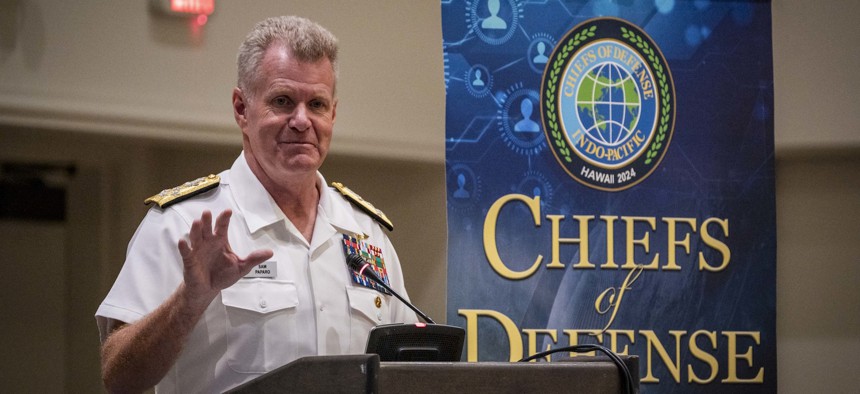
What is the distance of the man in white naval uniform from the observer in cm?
178

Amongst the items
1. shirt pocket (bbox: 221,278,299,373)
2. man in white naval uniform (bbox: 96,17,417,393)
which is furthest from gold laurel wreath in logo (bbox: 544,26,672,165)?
shirt pocket (bbox: 221,278,299,373)

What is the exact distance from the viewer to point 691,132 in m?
3.04

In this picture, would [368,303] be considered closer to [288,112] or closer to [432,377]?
[288,112]

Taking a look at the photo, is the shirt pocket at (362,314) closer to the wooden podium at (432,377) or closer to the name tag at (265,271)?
the name tag at (265,271)

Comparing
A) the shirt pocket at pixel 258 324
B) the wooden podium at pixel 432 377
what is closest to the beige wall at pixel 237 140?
the shirt pocket at pixel 258 324

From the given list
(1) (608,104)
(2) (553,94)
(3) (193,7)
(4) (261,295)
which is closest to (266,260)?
(4) (261,295)

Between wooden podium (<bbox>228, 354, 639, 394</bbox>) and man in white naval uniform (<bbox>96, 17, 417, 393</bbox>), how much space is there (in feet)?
1.39

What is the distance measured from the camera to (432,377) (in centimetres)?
136

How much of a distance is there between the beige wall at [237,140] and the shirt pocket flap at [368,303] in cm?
85

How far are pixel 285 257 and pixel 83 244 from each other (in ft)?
3.20

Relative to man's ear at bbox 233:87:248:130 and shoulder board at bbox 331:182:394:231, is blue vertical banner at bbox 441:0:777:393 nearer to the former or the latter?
shoulder board at bbox 331:182:394:231

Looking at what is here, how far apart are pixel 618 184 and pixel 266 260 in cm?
155

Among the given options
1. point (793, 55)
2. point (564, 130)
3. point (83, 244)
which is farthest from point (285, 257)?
point (793, 55)

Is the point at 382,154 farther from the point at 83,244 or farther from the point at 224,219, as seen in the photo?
the point at 224,219
